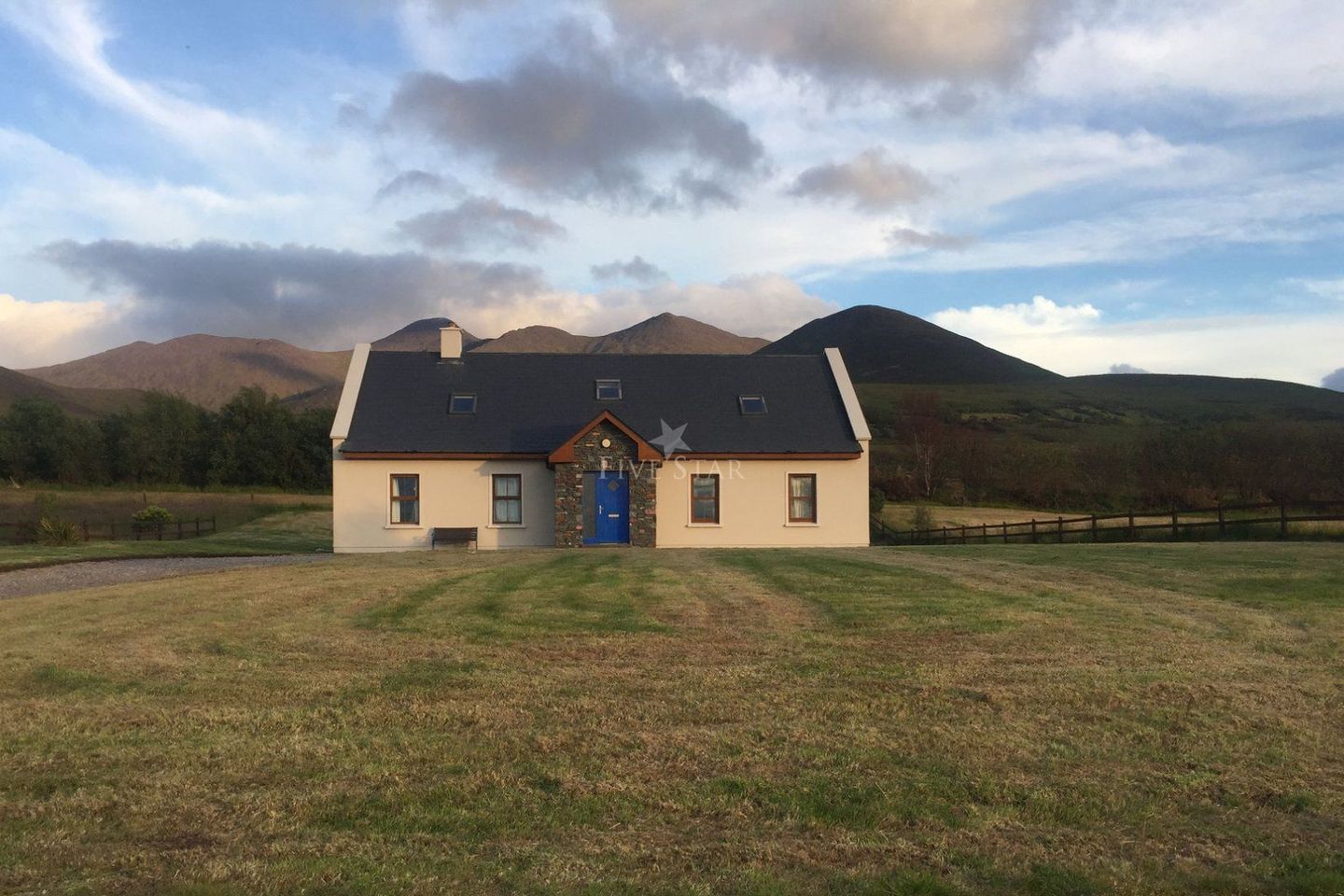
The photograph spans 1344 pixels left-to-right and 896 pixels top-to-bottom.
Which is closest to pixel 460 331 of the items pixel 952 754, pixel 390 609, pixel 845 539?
pixel 845 539

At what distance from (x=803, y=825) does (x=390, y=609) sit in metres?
8.77

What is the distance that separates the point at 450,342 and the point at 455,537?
7.41m

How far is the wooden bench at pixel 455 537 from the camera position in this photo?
84.6 feet

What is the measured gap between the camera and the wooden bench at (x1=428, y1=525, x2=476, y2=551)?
25.8 metres

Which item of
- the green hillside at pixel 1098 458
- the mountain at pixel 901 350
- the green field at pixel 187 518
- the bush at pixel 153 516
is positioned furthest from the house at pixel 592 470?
the mountain at pixel 901 350

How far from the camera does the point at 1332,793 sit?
18.9ft

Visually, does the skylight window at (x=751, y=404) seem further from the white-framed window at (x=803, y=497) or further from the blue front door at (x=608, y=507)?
the blue front door at (x=608, y=507)

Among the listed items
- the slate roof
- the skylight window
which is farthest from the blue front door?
the skylight window

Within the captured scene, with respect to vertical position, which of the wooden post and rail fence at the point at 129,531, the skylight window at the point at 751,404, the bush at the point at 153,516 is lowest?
the wooden post and rail fence at the point at 129,531

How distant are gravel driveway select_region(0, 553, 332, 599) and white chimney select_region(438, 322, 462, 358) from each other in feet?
28.4

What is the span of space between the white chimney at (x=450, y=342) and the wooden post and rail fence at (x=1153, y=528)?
17089 millimetres

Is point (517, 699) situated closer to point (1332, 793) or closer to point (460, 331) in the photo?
point (1332, 793)

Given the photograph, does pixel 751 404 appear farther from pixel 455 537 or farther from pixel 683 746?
pixel 683 746

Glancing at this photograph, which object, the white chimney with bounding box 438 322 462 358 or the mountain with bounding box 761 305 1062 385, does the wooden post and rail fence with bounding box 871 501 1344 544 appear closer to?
the white chimney with bounding box 438 322 462 358
